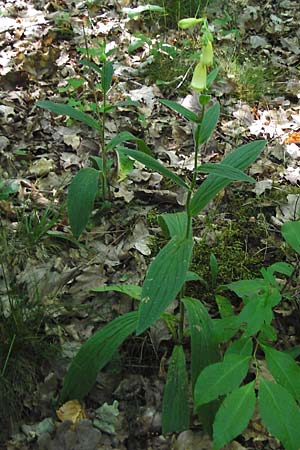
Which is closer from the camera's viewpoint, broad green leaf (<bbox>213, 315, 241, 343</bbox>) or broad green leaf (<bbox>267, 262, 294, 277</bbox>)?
broad green leaf (<bbox>213, 315, 241, 343</bbox>)

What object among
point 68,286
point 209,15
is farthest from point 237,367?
point 209,15

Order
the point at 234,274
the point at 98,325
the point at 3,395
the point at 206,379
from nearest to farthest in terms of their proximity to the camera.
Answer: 1. the point at 206,379
2. the point at 3,395
3. the point at 98,325
4. the point at 234,274

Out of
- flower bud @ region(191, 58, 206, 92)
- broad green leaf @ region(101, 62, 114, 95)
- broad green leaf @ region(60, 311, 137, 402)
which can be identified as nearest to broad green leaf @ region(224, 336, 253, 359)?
broad green leaf @ region(60, 311, 137, 402)

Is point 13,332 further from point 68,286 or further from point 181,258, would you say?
point 181,258

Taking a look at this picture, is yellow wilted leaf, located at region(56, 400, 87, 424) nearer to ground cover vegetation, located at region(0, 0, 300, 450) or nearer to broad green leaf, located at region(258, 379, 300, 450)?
ground cover vegetation, located at region(0, 0, 300, 450)

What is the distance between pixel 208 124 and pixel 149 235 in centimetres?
89

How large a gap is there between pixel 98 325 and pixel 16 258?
53 cm

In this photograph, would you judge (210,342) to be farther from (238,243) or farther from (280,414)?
(238,243)

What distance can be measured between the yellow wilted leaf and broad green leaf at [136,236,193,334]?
661 mm

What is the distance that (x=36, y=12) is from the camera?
4.25 metres

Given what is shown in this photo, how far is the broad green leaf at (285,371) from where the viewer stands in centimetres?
156

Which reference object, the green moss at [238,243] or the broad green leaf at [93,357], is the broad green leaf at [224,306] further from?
the broad green leaf at [93,357]

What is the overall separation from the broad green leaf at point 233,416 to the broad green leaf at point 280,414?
0.12 ft

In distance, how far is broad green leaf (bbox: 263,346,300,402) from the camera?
1563mm
